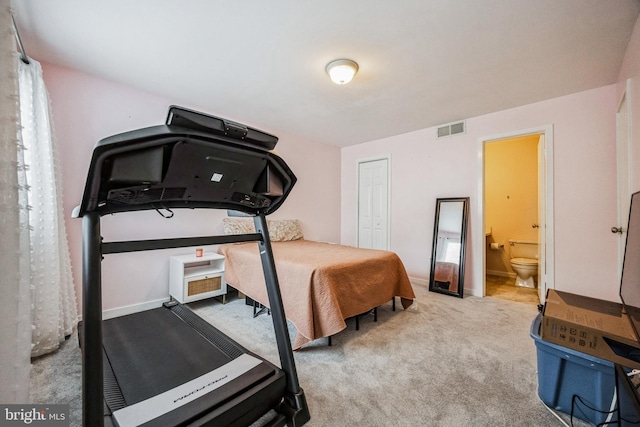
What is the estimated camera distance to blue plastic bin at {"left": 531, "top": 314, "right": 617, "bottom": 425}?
1.24 metres

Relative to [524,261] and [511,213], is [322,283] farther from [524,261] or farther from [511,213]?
[511,213]

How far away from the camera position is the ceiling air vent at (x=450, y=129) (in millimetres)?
3592

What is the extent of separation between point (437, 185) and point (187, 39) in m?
3.44

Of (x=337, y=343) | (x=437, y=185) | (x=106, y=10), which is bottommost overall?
(x=337, y=343)

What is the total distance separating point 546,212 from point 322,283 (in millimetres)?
2763

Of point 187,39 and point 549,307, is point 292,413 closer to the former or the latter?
point 549,307

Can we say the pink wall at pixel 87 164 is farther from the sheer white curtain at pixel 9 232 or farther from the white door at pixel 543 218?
the white door at pixel 543 218

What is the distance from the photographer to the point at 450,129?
368cm

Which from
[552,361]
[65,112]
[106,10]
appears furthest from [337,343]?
[65,112]

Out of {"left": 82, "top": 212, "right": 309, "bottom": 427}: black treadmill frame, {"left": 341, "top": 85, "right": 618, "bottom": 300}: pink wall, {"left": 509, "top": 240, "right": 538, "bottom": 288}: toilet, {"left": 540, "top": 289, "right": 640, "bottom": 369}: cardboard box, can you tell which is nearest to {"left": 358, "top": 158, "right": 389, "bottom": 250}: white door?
{"left": 341, "top": 85, "right": 618, "bottom": 300}: pink wall

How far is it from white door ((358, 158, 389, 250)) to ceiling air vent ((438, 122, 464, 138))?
95 cm

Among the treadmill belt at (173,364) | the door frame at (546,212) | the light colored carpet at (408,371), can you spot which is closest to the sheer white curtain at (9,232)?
the treadmill belt at (173,364)

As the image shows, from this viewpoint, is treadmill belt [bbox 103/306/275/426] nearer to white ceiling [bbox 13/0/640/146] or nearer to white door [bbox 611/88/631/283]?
white ceiling [bbox 13/0/640/146]

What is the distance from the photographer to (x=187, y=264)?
2.96 m
